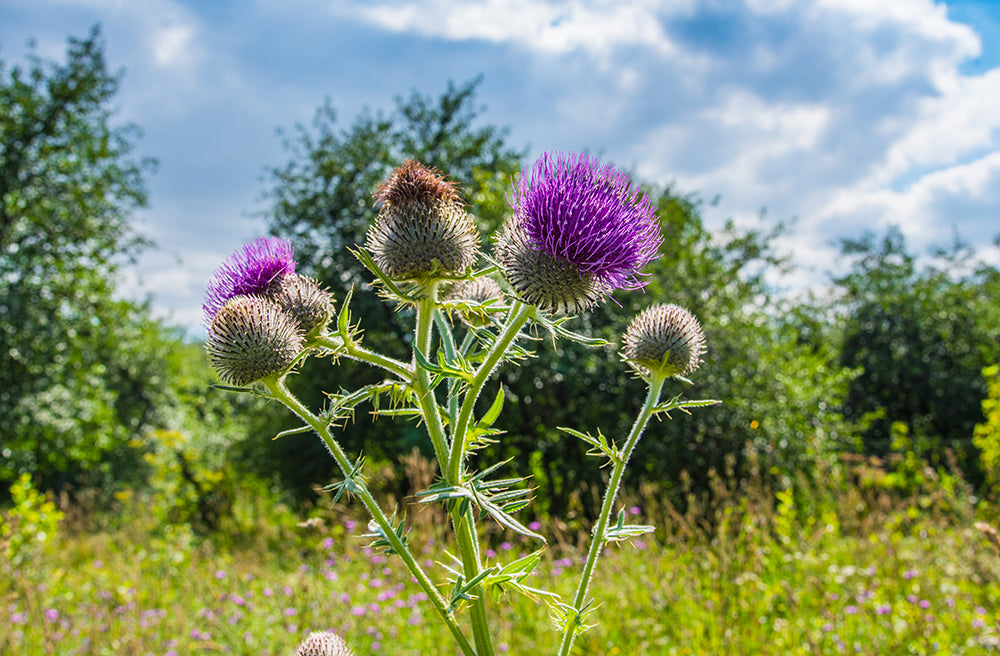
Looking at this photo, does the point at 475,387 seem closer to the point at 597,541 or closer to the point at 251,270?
the point at 597,541

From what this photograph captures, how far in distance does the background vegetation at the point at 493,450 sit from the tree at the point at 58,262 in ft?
0.22

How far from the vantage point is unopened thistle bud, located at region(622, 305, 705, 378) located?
7.89 ft

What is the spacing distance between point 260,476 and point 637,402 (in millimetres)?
6768

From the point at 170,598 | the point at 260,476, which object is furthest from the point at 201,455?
the point at 170,598

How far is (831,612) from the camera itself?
519 centimetres

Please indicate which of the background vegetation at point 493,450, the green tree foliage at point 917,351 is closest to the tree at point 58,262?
the background vegetation at point 493,450

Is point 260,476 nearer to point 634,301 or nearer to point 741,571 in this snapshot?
point 634,301

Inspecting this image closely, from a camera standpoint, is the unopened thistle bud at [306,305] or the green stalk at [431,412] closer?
the green stalk at [431,412]

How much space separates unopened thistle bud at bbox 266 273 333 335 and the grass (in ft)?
8.41

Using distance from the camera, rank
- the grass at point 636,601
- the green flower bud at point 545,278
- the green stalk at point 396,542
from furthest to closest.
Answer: the grass at point 636,601
the green flower bud at point 545,278
the green stalk at point 396,542

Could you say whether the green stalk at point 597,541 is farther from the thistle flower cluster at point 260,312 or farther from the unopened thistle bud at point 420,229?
the thistle flower cluster at point 260,312

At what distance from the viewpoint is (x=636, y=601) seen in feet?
18.8

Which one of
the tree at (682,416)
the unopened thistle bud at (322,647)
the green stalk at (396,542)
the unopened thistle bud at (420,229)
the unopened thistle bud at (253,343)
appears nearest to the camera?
the green stalk at (396,542)

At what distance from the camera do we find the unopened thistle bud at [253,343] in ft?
6.61
